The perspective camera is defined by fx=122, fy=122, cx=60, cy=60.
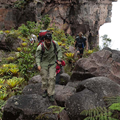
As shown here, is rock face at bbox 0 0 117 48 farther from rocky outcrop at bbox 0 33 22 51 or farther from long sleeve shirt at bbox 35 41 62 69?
long sleeve shirt at bbox 35 41 62 69

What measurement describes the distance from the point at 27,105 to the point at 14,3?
16.9 metres

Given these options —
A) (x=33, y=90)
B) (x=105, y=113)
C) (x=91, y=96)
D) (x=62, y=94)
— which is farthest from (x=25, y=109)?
(x=105, y=113)

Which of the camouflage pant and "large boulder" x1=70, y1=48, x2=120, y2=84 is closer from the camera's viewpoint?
the camouflage pant

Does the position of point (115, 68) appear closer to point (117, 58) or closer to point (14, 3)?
point (117, 58)

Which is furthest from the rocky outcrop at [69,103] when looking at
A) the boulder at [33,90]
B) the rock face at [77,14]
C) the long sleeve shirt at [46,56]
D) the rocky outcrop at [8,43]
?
the rock face at [77,14]

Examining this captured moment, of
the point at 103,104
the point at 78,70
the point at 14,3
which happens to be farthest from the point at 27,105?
the point at 14,3

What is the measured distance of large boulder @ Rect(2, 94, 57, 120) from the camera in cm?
272

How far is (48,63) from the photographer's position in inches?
124

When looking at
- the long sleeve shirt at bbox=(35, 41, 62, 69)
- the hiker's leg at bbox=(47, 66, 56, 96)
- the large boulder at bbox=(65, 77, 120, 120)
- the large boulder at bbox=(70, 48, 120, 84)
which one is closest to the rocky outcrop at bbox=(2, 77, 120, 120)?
the large boulder at bbox=(65, 77, 120, 120)

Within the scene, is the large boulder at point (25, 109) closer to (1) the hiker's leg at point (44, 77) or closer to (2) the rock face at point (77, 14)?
(1) the hiker's leg at point (44, 77)

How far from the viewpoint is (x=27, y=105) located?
9.38 feet

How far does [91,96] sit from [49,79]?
112 centimetres

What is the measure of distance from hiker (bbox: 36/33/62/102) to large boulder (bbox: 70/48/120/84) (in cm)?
201

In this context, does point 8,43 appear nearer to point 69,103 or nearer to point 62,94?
point 62,94
